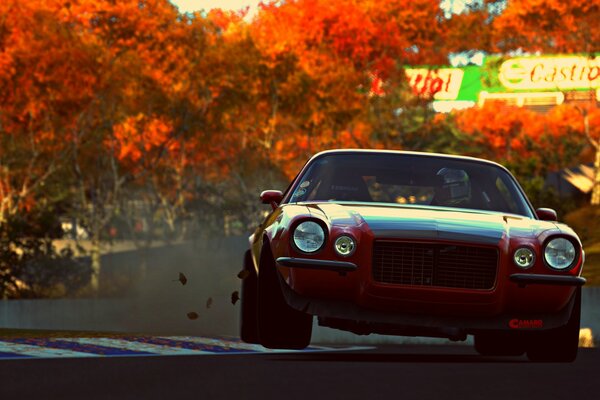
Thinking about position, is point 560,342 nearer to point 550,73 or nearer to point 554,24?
point 554,24

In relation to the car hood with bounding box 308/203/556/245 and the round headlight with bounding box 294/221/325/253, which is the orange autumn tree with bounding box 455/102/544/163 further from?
the round headlight with bounding box 294/221/325/253

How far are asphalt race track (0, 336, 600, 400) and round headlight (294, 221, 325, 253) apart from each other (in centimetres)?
94

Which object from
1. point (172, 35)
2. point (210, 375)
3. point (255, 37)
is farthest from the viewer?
point (255, 37)

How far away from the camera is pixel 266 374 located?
9.80 m

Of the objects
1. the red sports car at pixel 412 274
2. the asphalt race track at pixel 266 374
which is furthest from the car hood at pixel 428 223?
the asphalt race track at pixel 266 374

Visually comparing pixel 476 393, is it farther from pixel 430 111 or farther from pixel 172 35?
pixel 430 111

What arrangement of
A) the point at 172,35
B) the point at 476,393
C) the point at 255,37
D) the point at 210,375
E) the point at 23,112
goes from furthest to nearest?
the point at 255,37 < the point at 172,35 < the point at 23,112 < the point at 210,375 < the point at 476,393

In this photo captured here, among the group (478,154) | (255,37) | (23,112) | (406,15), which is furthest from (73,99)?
(478,154)

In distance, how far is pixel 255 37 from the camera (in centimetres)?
3909

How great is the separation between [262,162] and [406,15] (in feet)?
21.2

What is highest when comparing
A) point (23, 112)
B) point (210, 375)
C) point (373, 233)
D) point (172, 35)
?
point (172, 35)

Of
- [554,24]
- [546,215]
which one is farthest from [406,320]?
[554,24]

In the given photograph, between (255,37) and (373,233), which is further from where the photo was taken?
(255,37)

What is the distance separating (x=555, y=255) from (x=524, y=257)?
260mm
